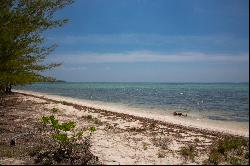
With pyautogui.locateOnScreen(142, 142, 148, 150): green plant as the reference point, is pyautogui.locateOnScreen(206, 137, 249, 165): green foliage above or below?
above

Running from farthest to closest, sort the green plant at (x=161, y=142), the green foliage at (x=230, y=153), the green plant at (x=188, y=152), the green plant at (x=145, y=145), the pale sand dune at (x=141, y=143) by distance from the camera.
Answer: the green plant at (x=161, y=142), the green plant at (x=145, y=145), the green plant at (x=188, y=152), the pale sand dune at (x=141, y=143), the green foliage at (x=230, y=153)

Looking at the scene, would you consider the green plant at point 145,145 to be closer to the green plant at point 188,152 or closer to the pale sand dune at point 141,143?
the pale sand dune at point 141,143

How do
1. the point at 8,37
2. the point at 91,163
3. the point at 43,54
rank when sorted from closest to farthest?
the point at 91,163 < the point at 8,37 < the point at 43,54

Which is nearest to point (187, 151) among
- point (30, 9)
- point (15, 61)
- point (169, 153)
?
point (169, 153)

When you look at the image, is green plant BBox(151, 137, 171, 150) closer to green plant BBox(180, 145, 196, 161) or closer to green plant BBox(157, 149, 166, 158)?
green plant BBox(157, 149, 166, 158)

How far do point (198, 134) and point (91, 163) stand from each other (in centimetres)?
633

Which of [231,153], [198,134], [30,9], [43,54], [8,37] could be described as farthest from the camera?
[198,134]

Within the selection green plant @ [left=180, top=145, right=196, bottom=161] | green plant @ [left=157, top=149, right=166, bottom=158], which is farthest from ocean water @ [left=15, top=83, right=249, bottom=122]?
green plant @ [left=157, top=149, right=166, bottom=158]

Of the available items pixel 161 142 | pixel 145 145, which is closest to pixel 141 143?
pixel 145 145

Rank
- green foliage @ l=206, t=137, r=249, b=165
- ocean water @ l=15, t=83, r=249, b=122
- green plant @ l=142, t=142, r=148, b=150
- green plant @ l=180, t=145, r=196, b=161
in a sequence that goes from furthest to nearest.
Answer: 1. ocean water @ l=15, t=83, r=249, b=122
2. green plant @ l=142, t=142, r=148, b=150
3. green plant @ l=180, t=145, r=196, b=161
4. green foliage @ l=206, t=137, r=249, b=165

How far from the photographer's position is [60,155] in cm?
937

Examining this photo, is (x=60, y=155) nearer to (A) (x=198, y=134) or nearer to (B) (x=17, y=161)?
(B) (x=17, y=161)

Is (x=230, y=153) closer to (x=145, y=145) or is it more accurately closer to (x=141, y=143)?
(x=145, y=145)

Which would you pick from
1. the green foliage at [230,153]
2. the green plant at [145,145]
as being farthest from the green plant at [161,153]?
the green foliage at [230,153]
